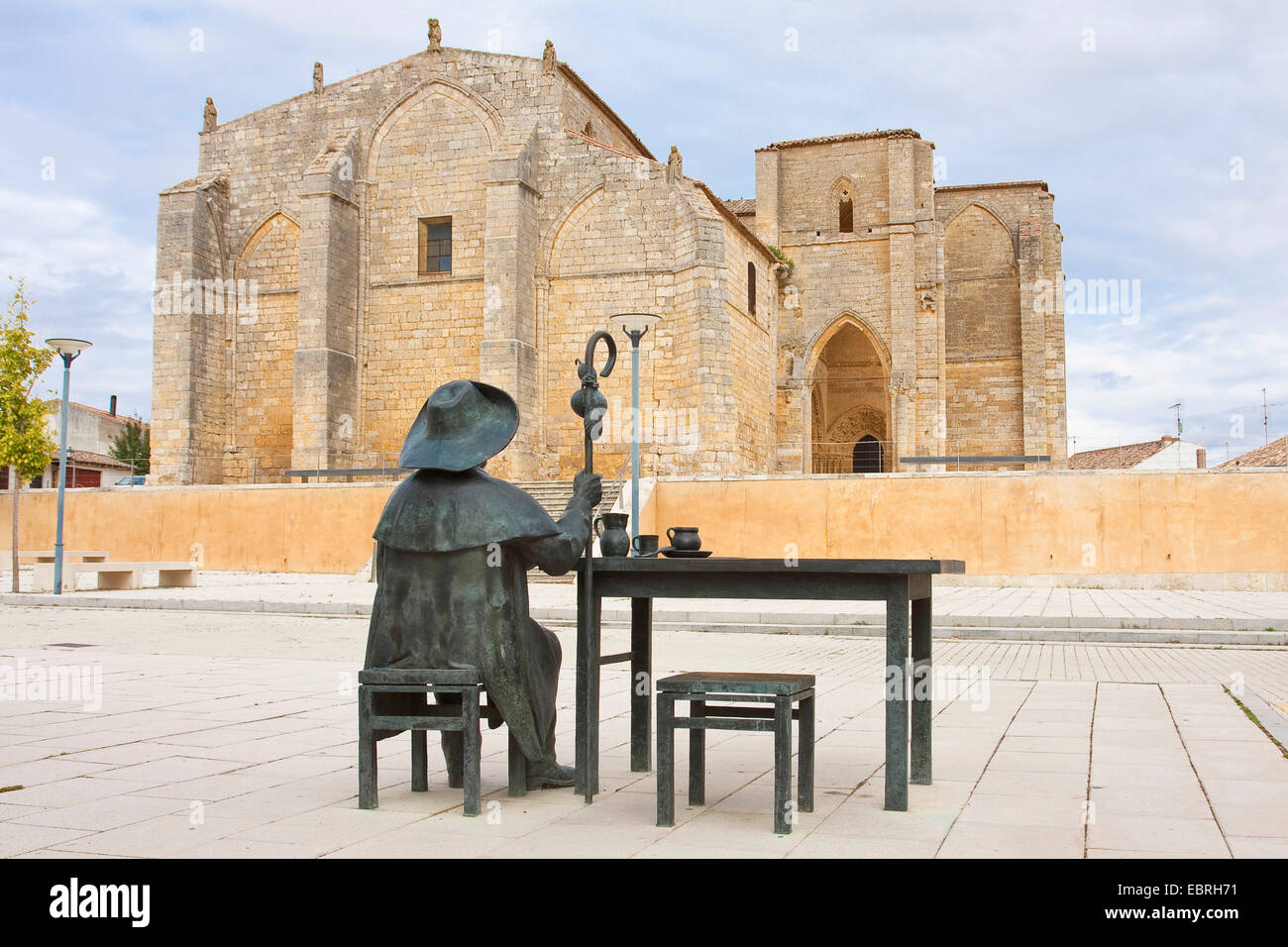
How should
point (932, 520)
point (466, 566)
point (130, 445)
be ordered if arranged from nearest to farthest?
point (466, 566) → point (932, 520) → point (130, 445)

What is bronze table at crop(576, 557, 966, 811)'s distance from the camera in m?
4.54

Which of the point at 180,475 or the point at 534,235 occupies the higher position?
the point at 534,235

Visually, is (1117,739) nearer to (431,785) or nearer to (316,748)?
(431,785)

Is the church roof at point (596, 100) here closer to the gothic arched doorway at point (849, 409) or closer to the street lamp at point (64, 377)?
the gothic arched doorway at point (849, 409)

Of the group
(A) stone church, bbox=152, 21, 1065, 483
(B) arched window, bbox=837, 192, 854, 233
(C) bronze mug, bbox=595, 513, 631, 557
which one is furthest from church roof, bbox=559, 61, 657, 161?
(C) bronze mug, bbox=595, 513, 631, 557

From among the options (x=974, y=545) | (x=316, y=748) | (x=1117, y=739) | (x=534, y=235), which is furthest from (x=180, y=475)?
(x=1117, y=739)

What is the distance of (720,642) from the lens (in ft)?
40.5

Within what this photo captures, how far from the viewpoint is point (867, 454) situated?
128ft

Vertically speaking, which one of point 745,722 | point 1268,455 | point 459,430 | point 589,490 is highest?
point 1268,455

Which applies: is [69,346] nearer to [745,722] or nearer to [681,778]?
[681,778]

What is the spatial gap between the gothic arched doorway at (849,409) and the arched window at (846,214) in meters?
3.86

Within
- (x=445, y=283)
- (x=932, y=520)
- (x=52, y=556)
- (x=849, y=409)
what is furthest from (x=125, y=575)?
(x=849, y=409)

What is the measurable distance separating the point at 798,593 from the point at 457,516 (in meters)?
A: 1.38

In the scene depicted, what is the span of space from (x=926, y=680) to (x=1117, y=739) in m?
1.62
